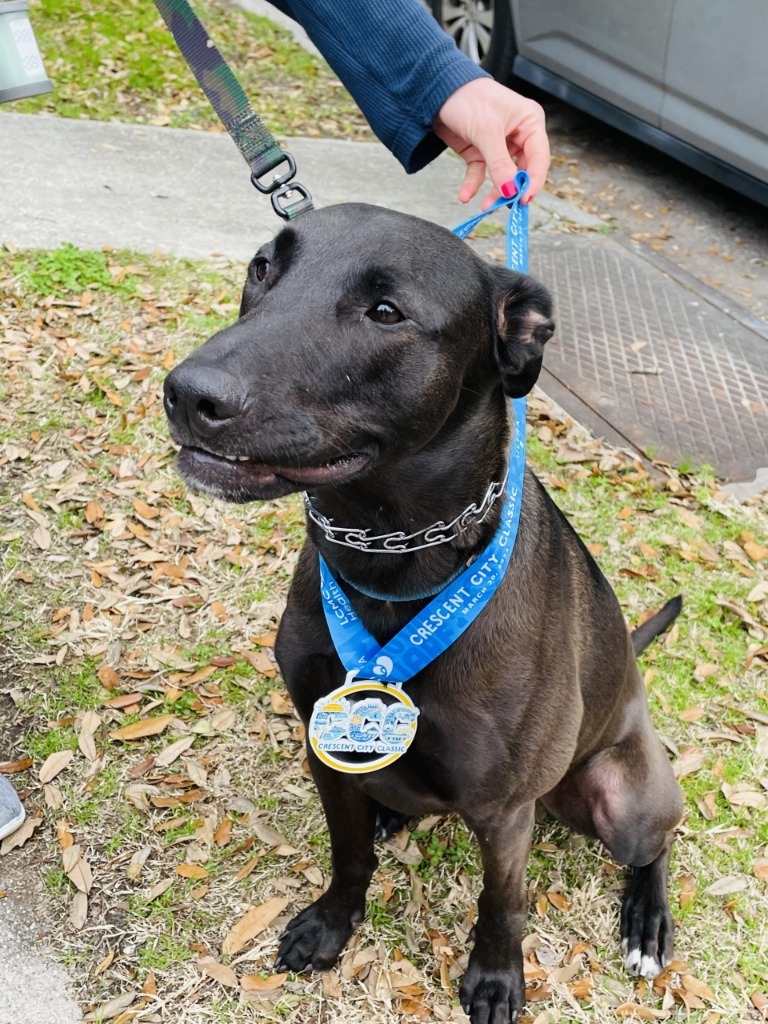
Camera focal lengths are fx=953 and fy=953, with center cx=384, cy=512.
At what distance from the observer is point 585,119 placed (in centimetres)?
822

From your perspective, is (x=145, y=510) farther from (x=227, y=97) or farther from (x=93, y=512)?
(x=227, y=97)

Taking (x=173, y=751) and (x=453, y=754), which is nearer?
(x=453, y=754)

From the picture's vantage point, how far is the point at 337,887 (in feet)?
8.80

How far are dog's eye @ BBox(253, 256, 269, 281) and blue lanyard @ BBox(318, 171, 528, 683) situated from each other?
47 centimetres

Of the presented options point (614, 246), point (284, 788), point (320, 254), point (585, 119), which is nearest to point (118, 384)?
point (284, 788)

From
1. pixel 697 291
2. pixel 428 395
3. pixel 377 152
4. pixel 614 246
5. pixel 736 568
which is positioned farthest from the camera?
pixel 377 152

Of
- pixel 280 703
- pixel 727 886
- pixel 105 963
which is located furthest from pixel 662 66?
pixel 105 963

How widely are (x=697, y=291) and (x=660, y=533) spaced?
7.20ft

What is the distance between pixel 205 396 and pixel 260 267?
582mm

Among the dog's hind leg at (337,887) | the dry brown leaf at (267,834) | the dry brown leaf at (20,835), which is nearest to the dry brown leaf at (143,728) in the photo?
the dry brown leaf at (20,835)

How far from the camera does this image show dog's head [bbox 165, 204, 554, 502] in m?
1.78

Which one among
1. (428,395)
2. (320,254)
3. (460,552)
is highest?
(320,254)

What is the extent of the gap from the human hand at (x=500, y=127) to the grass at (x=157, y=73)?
520 cm

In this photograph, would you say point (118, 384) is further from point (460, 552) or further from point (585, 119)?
point (585, 119)
